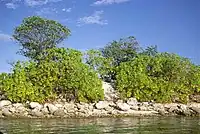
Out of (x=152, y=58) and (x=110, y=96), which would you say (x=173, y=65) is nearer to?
(x=152, y=58)

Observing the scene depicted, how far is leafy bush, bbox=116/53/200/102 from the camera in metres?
48.7

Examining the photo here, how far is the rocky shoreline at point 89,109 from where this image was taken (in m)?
41.8

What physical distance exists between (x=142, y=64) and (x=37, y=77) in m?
14.2

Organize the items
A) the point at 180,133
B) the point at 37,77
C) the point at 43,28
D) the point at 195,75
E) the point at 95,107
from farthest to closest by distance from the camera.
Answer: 1. the point at 43,28
2. the point at 195,75
3. the point at 37,77
4. the point at 95,107
5. the point at 180,133

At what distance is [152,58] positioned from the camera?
52.4m

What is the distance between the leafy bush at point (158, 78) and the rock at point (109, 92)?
94 centimetres

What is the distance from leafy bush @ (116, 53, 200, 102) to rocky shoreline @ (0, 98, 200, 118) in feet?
11.6

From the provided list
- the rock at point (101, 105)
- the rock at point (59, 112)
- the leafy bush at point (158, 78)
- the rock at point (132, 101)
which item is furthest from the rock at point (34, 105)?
the leafy bush at point (158, 78)

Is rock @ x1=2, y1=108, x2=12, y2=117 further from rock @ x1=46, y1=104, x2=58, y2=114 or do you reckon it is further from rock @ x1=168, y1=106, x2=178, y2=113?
rock @ x1=168, y1=106, x2=178, y2=113

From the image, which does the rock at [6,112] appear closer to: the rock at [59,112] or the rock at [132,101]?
the rock at [59,112]

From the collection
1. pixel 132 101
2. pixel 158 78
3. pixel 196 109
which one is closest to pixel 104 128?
pixel 132 101

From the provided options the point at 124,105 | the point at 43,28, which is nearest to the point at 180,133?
the point at 124,105

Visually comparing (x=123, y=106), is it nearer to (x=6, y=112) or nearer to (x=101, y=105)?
(x=101, y=105)

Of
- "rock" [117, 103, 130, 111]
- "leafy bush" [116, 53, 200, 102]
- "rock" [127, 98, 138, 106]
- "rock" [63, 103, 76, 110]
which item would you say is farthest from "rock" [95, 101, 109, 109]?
"leafy bush" [116, 53, 200, 102]
